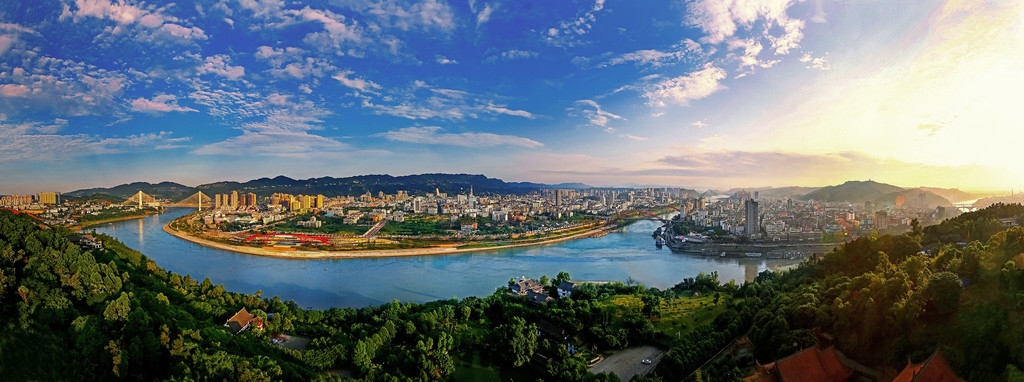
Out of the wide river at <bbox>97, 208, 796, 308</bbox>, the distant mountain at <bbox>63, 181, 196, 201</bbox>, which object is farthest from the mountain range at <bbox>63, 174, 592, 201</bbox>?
the wide river at <bbox>97, 208, 796, 308</bbox>

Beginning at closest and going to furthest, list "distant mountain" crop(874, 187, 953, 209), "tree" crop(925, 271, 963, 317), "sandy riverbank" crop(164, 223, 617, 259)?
"tree" crop(925, 271, 963, 317), "sandy riverbank" crop(164, 223, 617, 259), "distant mountain" crop(874, 187, 953, 209)

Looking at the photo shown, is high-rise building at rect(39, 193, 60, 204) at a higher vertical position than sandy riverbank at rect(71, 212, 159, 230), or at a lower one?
higher

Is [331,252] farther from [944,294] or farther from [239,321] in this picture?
[944,294]

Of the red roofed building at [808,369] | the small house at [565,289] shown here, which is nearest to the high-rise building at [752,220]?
the small house at [565,289]

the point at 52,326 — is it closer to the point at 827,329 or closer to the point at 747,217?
the point at 827,329

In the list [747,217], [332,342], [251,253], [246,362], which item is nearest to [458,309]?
[332,342]

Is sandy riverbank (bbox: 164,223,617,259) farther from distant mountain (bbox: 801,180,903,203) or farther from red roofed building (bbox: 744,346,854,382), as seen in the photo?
distant mountain (bbox: 801,180,903,203)

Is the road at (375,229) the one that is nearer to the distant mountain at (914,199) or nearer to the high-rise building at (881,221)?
the high-rise building at (881,221)
